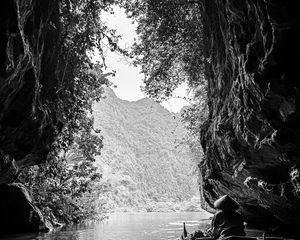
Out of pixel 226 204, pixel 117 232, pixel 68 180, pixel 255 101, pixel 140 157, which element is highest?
pixel 140 157

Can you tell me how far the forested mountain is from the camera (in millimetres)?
119312

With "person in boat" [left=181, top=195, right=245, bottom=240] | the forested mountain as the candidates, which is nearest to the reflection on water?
"person in boat" [left=181, top=195, right=245, bottom=240]

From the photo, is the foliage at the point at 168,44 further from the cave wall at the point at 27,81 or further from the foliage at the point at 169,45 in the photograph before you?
the cave wall at the point at 27,81

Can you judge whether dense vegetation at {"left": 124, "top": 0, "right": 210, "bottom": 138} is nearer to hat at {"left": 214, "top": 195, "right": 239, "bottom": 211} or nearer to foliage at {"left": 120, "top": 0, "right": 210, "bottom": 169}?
foliage at {"left": 120, "top": 0, "right": 210, "bottom": 169}

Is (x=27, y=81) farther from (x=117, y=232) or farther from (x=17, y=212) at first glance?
(x=117, y=232)

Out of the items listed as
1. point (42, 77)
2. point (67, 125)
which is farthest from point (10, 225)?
point (42, 77)

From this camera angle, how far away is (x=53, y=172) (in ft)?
62.4

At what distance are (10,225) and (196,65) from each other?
14.1 m

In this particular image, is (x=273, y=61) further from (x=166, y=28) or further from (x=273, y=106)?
(x=166, y=28)

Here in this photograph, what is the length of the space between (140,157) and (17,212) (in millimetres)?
135888

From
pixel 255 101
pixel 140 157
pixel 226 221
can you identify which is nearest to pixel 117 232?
pixel 226 221

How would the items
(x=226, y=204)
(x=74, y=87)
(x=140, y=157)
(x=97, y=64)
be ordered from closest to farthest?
(x=226, y=204)
(x=74, y=87)
(x=97, y=64)
(x=140, y=157)

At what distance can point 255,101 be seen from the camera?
9594 millimetres

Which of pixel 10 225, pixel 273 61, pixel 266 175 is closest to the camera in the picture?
pixel 273 61
